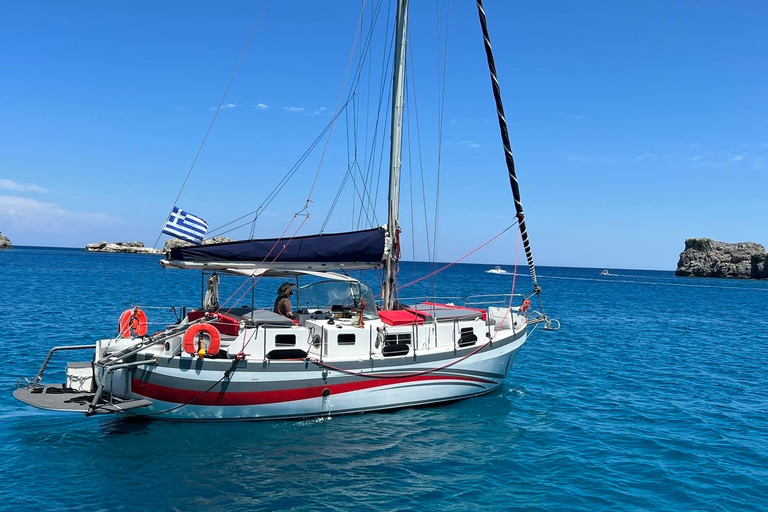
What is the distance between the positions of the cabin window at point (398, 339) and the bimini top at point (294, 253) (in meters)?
2.72

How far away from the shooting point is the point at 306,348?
15.7 m

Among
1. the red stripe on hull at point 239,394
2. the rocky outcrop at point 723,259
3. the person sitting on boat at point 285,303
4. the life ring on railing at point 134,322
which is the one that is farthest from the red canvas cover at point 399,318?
the rocky outcrop at point 723,259

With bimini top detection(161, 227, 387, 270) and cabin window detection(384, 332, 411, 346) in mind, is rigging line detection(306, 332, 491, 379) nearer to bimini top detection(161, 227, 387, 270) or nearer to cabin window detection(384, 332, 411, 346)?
cabin window detection(384, 332, 411, 346)

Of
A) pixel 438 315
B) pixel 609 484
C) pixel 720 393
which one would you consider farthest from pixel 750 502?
pixel 720 393

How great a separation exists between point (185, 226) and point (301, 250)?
140 inches

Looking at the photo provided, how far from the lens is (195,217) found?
16.7 metres

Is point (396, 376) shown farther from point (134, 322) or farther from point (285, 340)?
point (134, 322)

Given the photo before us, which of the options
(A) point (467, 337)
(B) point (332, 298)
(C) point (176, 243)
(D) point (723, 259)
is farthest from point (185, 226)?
(D) point (723, 259)

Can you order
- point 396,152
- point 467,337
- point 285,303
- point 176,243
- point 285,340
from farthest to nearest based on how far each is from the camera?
point 176,243 → point 396,152 → point 467,337 → point 285,303 → point 285,340

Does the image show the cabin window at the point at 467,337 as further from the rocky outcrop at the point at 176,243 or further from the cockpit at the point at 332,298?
the rocky outcrop at the point at 176,243

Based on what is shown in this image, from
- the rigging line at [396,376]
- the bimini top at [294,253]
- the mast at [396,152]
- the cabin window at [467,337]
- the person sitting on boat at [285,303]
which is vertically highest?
the mast at [396,152]

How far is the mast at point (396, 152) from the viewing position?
61.3 feet

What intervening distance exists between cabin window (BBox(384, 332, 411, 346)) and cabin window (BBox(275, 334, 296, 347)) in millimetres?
2896

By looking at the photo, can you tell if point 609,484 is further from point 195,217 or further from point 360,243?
point 195,217
